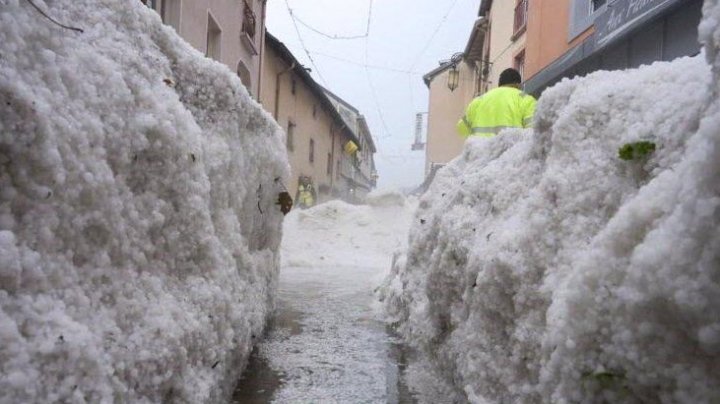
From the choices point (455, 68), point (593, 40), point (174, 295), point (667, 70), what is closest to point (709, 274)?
point (667, 70)

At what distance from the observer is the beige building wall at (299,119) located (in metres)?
15.0

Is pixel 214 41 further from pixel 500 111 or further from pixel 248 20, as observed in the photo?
pixel 500 111

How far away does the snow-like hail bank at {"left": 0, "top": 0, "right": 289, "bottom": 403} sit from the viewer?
44.0 inches

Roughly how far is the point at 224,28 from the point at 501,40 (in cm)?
903

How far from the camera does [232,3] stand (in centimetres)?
1019

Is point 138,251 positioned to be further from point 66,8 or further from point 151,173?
point 66,8

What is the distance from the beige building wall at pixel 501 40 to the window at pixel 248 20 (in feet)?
21.0

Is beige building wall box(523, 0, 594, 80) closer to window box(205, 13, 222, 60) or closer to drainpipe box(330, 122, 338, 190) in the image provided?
window box(205, 13, 222, 60)

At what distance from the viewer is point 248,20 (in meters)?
11.2

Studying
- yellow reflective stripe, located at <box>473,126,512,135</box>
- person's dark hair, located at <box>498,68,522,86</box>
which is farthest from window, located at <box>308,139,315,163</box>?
yellow reflective stripe, located at <box>473,126,512,135</box>

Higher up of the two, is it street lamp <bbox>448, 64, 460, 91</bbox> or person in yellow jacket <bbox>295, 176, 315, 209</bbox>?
street lamp <bbox>448, 64, 460, 91</bbox>

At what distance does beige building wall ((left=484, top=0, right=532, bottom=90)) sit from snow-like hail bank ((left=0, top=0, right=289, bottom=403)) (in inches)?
486

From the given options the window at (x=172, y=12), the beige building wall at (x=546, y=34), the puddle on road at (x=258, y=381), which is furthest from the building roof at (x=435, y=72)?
the puddle on road at (x=258, y=381)

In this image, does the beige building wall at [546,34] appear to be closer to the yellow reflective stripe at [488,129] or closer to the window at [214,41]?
the yellow reflective stripe at [488,129]
